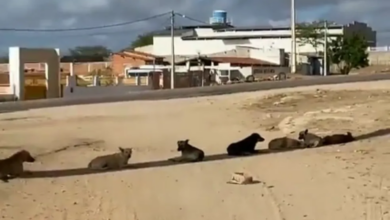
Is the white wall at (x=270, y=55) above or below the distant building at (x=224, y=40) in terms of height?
below

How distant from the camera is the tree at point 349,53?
73125 millimetres

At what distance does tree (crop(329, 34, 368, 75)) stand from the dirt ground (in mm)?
47496

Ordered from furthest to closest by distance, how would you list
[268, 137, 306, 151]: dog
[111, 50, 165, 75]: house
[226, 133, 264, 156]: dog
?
1. [111, 50, 165, 75]: house
2. [268, 137, 306, 151]: dog
3. [226, 133, 264, 156]: dog

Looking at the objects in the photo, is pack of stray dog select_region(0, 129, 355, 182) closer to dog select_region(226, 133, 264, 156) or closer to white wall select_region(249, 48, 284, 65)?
dog select_region(226, 133, 264, 156)

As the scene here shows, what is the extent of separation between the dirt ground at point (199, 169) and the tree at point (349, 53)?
156 ft

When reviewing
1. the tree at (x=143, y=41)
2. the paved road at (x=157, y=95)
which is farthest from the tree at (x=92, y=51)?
the paved road at (x=157, y=95)

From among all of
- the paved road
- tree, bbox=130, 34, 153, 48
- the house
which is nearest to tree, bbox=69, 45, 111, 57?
tree, bbox=130, 34, 153, 48

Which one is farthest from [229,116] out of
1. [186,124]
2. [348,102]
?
[348,102]

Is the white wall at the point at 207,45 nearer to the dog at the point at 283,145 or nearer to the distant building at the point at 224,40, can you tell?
the distant building at the point at 224,40

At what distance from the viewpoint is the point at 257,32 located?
104 meters

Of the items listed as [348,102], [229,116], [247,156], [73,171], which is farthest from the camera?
[348,102]

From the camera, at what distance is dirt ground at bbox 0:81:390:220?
9820mm

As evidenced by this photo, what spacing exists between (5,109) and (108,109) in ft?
13.3

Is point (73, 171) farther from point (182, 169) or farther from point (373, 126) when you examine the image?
point (373, 126)
